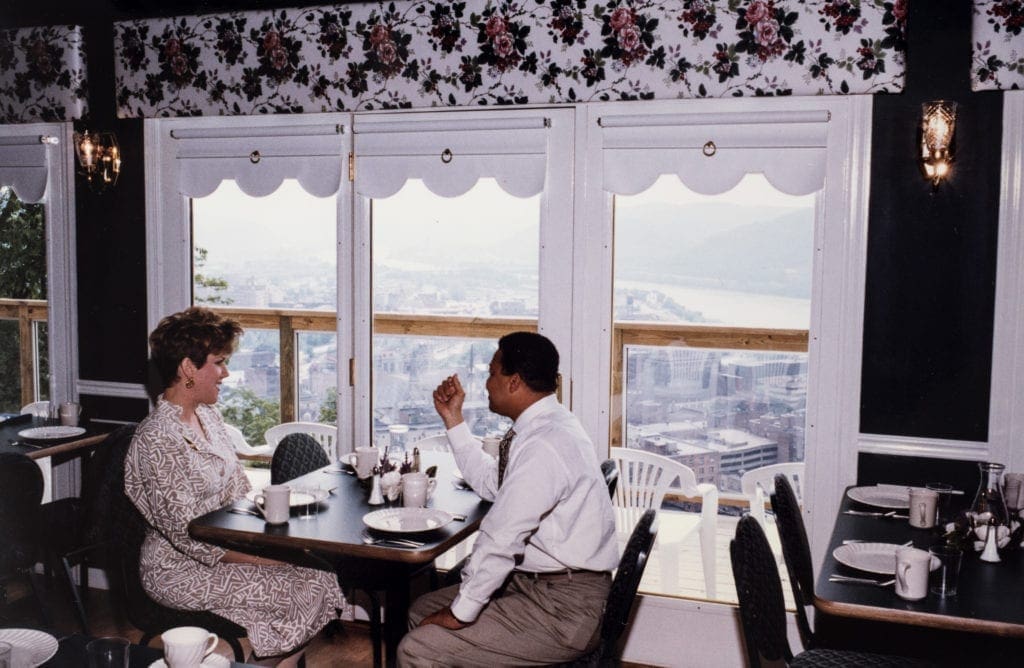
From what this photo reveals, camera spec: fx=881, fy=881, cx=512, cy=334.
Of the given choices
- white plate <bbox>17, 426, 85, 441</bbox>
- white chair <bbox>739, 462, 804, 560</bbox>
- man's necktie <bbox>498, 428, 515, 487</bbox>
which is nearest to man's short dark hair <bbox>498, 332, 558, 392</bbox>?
man's necktie <bbox>498, 428, 515, 487</bbox>

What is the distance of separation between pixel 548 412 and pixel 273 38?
2389mm

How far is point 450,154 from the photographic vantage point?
3.67 metres

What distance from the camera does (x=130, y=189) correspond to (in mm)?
4180

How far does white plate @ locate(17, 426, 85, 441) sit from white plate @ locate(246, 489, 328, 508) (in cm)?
136

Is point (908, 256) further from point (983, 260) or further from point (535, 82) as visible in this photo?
point (535, 82)

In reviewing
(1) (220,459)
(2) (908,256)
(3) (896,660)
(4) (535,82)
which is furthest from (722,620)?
(4) (535,82)

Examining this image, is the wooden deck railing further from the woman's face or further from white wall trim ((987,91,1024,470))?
white wall trim ((987,91,1024,470))

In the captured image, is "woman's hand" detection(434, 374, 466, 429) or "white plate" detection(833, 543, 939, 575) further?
"woman's hand" detection(434, 374, 466, 429)

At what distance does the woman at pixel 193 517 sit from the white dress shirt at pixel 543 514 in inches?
23.5

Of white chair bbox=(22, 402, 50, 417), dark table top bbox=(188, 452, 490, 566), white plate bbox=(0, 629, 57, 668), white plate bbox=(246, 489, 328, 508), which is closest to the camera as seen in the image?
white plate bbox=(0, 629, 57, 668)

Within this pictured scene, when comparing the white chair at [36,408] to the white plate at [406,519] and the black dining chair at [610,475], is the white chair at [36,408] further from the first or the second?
the black dining chair at [610,475]

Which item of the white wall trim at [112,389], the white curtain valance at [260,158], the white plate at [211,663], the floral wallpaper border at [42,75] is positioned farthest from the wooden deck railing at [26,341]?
the white plate at [211,663]

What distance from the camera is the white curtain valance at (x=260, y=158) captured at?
3850 millimetres

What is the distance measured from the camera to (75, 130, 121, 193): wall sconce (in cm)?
404
